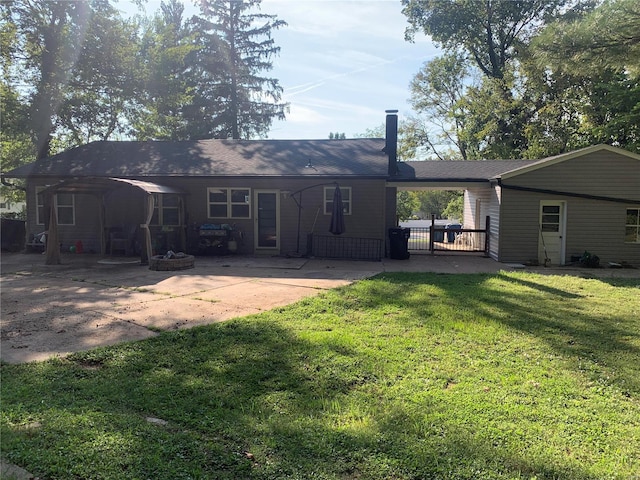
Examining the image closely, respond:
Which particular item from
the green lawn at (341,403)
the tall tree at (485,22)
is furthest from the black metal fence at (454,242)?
the tall tree at (485,22)

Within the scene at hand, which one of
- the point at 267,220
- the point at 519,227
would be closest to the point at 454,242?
the point at 519,227

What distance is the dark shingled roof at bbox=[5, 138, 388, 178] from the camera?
1345cm

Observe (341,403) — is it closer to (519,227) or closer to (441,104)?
(519,227)

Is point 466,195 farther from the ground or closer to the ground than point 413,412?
farther from the ground

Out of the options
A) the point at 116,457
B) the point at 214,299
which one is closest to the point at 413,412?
the point at 116,457

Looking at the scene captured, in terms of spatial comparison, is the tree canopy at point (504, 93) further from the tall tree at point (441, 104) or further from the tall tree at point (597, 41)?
the tall tree at point (597, 41)

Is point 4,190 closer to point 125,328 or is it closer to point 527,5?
point 125,328

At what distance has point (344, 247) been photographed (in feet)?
43.3

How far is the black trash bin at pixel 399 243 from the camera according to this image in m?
12.6

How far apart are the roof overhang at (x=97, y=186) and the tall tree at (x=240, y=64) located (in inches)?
647

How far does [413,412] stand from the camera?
3.12m

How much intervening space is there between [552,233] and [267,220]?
28.9 ft

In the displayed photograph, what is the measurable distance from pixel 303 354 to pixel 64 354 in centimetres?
246

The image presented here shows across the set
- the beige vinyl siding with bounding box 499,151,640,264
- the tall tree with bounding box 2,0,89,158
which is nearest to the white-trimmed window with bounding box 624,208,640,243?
the beige vinyl siding with bounding box 499,151,640,264
